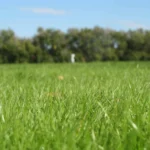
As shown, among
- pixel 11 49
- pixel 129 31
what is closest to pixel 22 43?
pixel 11 49

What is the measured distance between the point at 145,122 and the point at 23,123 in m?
0.62

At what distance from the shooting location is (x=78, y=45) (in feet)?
283

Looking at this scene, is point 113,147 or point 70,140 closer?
point 70,140

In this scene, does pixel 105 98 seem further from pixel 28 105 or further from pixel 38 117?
pixel 38 117

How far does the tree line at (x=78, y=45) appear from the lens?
259 ft

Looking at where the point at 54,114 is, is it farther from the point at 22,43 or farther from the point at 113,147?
the point at 22,43

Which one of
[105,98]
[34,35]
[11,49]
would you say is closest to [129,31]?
[34,35]

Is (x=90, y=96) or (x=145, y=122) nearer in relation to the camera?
(x=145, y=122)

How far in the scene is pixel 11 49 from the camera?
7806cm

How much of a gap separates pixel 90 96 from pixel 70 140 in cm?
128

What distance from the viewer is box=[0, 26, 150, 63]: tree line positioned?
79.0 m

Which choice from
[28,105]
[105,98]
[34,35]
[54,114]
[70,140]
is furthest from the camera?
[34,35]

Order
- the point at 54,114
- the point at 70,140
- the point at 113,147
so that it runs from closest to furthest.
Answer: the point at 70,140, the point at 113,147, the point at 54,114

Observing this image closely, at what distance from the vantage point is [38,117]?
178 cm
